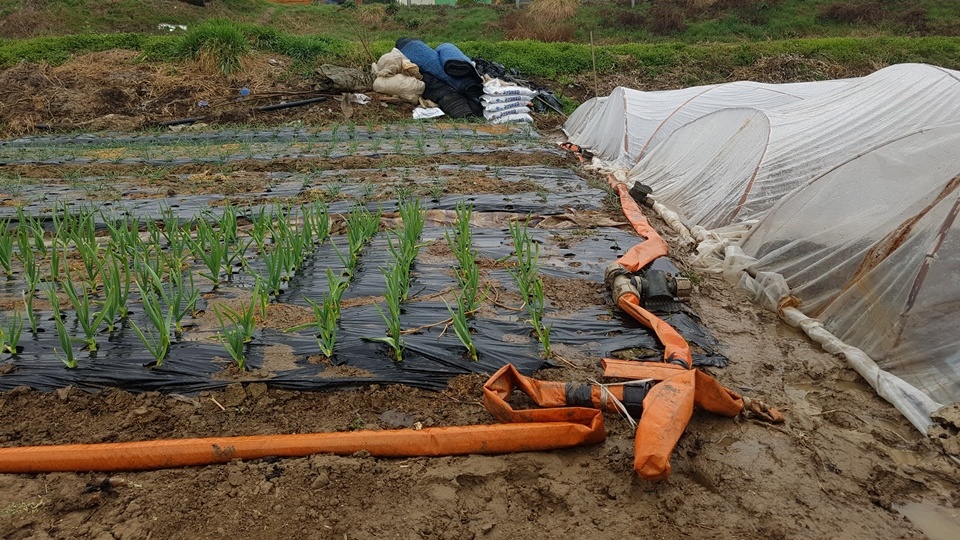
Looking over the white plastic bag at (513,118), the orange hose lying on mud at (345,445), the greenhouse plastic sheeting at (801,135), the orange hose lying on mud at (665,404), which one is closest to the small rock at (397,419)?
the orange hose lying on mud at (345,445)

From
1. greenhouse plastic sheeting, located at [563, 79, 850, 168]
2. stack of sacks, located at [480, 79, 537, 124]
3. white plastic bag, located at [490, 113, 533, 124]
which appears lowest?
white plastic bag, located at [490, 113, 533, 124]

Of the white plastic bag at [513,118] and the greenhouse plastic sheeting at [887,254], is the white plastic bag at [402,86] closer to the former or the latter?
the white plastic bag at [513,118]

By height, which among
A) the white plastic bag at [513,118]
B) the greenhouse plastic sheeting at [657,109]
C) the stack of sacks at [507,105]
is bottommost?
the white plastic bag at [513,118]

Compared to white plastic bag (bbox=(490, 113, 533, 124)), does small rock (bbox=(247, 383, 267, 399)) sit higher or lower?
higher

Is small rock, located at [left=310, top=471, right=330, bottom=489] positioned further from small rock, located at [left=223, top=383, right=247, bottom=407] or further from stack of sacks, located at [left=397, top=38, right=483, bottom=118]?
stack of sacks, located at [left=397, top=38, right=483, bottom=118]

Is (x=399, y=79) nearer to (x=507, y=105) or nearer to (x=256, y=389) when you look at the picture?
(x=507, y=105)

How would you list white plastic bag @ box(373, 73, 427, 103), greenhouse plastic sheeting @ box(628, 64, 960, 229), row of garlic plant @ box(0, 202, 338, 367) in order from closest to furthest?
row of garlic plant @ box(0, 202, 338, 367) < greenhouse plastic sheeting @ box(628, 64, 960, 229) < white plastic bag @ box(373, 73, 427, 103)

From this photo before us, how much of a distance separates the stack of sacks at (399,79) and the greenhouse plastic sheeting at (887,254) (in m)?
8.95

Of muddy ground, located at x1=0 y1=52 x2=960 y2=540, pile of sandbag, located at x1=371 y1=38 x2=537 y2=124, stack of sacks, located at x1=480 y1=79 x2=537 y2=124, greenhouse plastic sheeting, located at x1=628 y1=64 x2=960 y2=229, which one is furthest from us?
pile of sandbag, located at x1=371 y1=38 x2=537 y2=124

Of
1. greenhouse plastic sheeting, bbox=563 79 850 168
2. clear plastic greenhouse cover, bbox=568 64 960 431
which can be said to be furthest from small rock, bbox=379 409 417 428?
greenhouse plastic sheeting, bbox=563 79 850 168

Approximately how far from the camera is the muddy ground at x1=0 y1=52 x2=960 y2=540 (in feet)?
5.81

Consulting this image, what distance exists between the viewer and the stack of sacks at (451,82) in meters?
11.3

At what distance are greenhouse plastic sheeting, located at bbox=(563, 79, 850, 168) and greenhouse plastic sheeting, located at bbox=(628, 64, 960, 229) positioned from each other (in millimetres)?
1086

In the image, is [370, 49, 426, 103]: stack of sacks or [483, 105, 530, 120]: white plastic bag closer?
[483, 105, 530, 120]: white plastic bag
